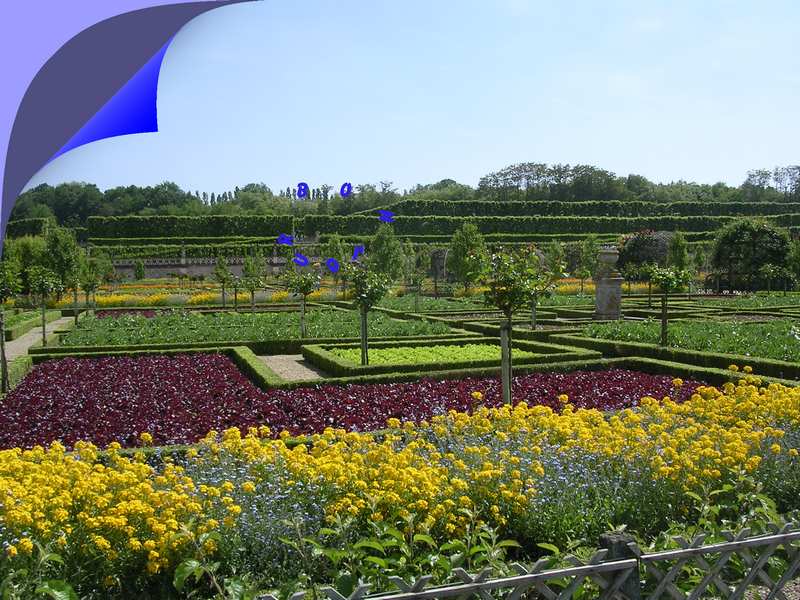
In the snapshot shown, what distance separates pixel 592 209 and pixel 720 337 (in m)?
62.7

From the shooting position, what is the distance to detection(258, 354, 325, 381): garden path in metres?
13.7

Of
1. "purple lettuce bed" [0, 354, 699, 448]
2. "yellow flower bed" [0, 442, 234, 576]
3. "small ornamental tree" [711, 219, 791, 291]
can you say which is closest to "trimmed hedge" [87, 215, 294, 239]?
"small ornamental tree" [711, 219, 791, 291]

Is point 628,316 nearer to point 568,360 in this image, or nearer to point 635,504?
point 568,360

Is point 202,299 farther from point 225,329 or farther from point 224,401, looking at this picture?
point 224,401

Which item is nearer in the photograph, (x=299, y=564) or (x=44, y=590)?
(x=44, y=590)

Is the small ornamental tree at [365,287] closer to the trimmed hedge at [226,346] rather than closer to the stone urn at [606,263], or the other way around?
the trimmed hedge at [226,346]

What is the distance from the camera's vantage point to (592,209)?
75562mm

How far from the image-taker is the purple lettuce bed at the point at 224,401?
340 inches

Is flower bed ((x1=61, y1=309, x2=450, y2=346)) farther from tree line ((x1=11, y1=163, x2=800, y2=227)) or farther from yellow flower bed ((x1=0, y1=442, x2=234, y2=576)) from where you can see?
tree line ((x1=11, y1=163, x2=800, y2=227))

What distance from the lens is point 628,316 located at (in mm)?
24422

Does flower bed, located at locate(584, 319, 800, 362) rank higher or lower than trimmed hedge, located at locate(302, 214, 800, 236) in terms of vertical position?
lower

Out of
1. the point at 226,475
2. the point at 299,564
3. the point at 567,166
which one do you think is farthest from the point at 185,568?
the point at 567,166

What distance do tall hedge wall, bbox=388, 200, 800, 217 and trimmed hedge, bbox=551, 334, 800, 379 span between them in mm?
56322

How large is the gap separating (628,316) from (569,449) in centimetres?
1977
